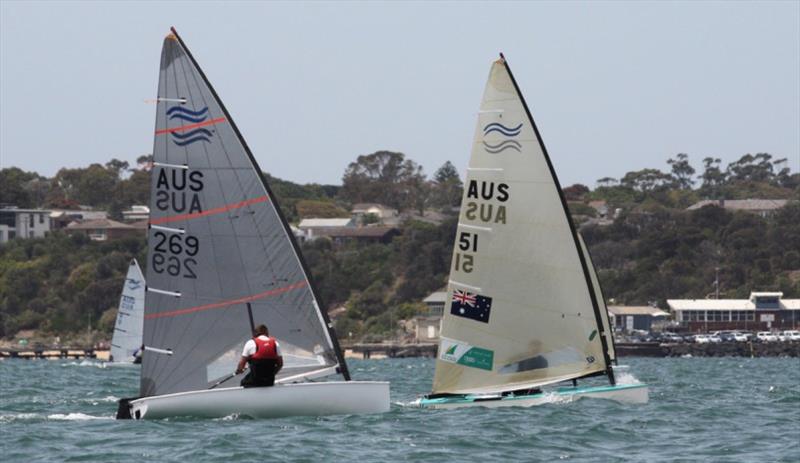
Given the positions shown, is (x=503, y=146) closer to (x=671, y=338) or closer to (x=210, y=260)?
(x=210, y=260)

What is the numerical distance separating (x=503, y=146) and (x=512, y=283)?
238 centimetres

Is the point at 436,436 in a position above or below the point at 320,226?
below

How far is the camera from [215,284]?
26.0 metres

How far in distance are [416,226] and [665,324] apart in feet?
121

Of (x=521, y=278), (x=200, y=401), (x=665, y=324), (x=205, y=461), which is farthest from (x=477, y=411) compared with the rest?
(x=665, y=324)

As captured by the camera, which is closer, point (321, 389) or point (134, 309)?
point (321, 389)

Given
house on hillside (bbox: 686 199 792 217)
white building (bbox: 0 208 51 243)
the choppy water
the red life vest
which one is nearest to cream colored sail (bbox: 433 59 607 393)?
the choppy water

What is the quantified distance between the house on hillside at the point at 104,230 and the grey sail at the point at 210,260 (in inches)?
5426

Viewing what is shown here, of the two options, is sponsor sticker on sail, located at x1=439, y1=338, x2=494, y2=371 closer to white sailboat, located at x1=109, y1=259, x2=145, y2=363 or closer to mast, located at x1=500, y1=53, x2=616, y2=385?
mast, located at x1=500, y1=53, x2=616, y2=385

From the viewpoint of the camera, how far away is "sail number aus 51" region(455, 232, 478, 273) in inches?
1129

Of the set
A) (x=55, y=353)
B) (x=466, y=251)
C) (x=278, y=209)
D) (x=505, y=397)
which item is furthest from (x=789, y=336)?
(x=278, y=209)

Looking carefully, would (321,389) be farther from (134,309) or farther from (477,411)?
(134,309)

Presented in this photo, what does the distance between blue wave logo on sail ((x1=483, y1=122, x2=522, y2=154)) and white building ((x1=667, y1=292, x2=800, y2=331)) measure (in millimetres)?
101808

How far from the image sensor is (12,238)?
164 m
